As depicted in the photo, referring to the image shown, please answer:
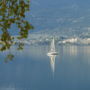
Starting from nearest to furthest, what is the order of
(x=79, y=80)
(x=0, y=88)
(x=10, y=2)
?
(x=10, y=2)
(x=0, y=88)
(x=79, y=80)

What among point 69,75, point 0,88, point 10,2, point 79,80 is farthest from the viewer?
point 69,75

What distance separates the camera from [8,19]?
14.3 ft

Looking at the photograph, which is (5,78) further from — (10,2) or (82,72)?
(10,2)

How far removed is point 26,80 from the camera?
5256cm

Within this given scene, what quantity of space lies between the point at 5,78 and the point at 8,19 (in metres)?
51.3

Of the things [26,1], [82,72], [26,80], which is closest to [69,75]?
[82,72]

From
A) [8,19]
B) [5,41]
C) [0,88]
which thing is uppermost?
[8,19]

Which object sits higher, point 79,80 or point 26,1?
point 26,1

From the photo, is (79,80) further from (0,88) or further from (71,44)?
(71,44)

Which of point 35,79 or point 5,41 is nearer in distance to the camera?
point 5,41

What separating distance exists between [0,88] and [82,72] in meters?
20.1

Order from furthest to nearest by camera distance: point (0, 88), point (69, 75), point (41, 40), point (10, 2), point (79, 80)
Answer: point (41, 40) → point (69, 75) → point (79, 80) → point (0, 88) → point (10, 2)

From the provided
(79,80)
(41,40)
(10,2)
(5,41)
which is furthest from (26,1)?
(41,40)

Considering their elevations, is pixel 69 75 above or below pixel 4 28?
below
